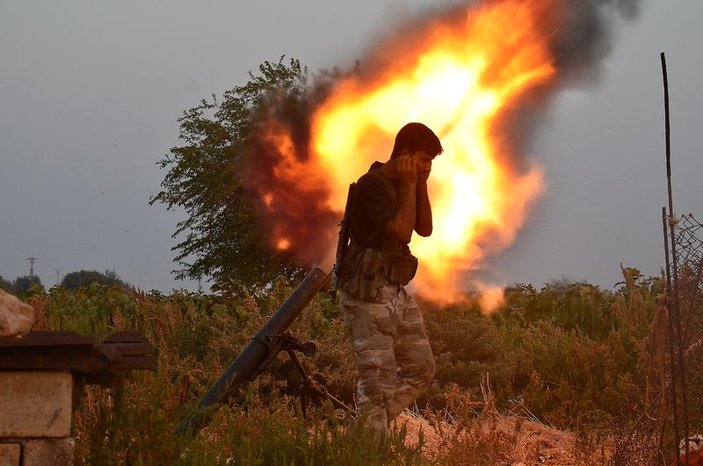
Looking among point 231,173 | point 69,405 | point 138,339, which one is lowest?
point 69,405

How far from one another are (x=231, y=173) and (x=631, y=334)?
43.7 ft

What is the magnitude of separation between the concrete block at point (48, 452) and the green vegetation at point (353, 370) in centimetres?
84

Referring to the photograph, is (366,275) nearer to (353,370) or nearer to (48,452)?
(48,452)

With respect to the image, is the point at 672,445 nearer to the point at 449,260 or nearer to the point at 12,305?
the point at 449,260

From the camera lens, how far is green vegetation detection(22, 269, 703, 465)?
17.5 feet

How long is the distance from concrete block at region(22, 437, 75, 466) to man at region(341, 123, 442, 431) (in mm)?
2518

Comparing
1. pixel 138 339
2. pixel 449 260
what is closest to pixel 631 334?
pixel 449 260

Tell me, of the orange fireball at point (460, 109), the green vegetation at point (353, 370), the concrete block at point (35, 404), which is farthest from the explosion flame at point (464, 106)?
the concrete block at point (35, 404)

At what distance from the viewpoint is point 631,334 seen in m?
11.1

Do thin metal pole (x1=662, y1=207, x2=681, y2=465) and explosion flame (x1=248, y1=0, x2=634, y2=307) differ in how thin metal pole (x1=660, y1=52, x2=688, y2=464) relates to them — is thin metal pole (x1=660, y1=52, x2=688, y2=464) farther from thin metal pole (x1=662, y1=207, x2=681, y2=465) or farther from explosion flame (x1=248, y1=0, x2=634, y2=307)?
explosion flame (x1=248, y1=0, x2=634, y2=307)

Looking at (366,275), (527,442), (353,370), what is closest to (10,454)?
(366,275)

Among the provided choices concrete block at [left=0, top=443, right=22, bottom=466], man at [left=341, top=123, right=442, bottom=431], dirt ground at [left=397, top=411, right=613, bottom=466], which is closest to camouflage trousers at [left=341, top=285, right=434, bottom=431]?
man at [left=341, top=123, right=442, bottom=431]

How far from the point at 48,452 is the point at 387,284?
2.90 metres

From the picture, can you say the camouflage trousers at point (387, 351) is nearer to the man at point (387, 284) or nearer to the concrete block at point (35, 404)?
the man at point (387, 284)
